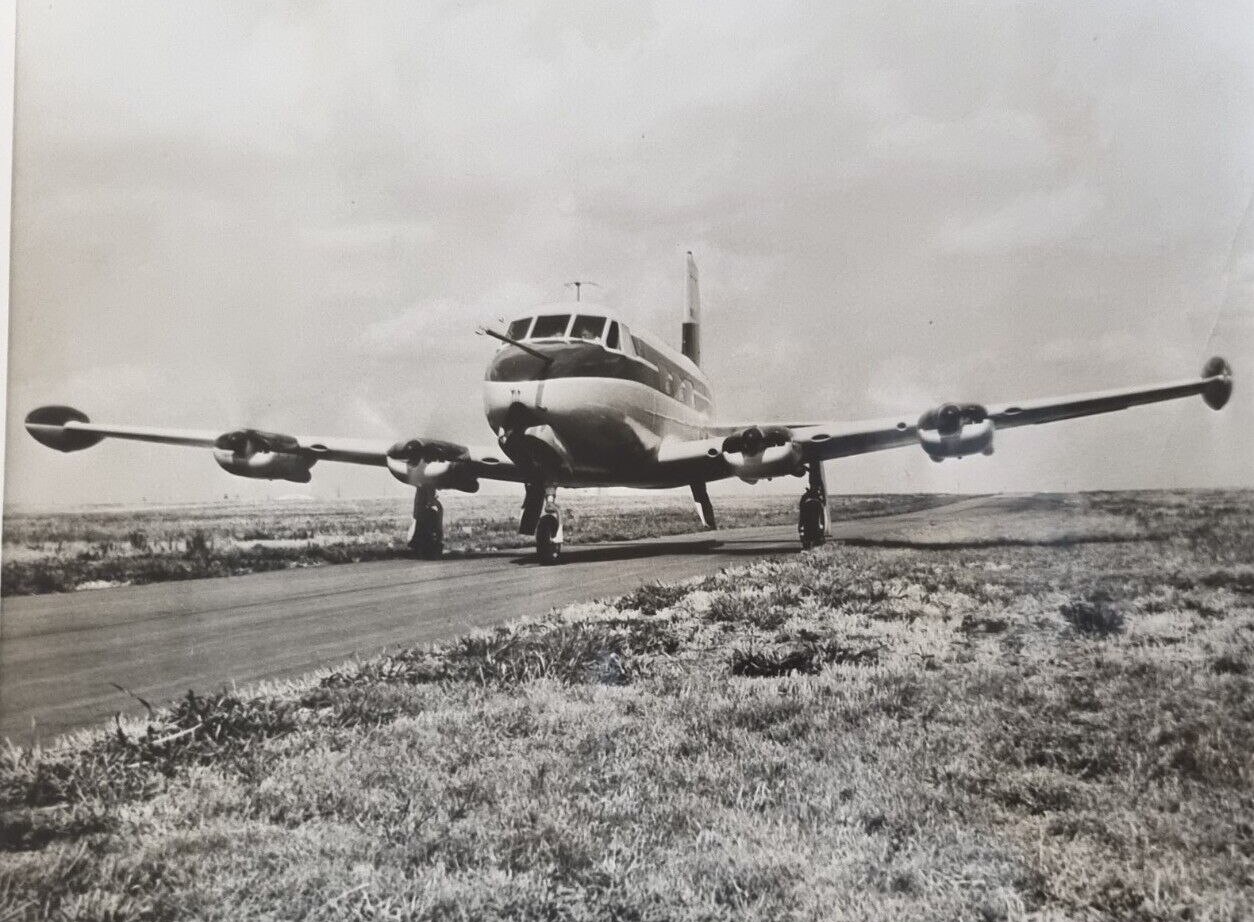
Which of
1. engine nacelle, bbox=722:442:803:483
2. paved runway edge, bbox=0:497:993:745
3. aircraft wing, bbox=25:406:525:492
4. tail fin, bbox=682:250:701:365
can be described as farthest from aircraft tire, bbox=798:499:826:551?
aircraft wing, bbox=25:406:525:492

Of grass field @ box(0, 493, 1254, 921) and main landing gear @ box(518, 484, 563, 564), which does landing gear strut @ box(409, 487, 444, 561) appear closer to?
main landing gear @ box(518, 484, 563, 564)

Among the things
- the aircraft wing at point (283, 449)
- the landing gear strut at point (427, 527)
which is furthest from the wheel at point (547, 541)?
the landing gear strut at point (427, 527)

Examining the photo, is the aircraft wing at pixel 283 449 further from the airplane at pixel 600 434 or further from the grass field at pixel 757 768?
the grass field at pixel 757 768

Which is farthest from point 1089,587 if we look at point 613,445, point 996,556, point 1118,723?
point 613,445

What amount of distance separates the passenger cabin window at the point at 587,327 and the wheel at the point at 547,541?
1.85 metres

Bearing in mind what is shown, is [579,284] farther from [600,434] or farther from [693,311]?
[600,434]

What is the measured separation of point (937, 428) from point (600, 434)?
329cm

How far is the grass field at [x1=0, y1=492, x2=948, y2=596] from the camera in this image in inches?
169

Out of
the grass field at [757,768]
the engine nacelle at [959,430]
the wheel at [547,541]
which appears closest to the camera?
the grass field at [757,768]

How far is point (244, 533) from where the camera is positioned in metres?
5.02

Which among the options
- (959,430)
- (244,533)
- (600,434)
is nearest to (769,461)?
(600,434)

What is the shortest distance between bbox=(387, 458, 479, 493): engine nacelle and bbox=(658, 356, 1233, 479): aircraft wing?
7.05ft

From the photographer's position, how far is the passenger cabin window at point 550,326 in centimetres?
534

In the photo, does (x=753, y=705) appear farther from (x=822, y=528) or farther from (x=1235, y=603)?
(x=822, y=528)
